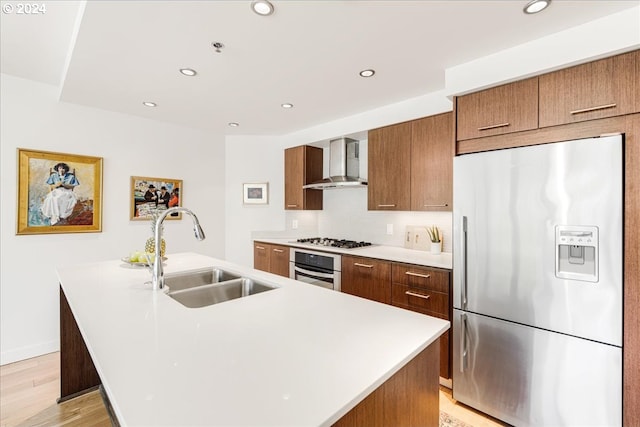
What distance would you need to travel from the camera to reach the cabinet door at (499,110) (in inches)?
71.8

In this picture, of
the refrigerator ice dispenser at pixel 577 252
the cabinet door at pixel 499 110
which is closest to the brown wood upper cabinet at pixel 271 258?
the cabinet door at pixel 499 110

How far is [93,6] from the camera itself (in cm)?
154

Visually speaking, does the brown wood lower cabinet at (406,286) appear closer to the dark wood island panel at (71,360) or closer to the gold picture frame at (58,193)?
the dark wood island panel at (71,360)

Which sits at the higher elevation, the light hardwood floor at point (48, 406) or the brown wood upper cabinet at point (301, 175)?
the brown wood upper cabinet at point (301, 175)

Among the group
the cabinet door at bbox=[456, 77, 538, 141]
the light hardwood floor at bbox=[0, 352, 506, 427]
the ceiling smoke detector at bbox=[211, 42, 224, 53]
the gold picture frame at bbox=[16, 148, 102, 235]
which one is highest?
the ceiling smoke detector at bbox=[211, 42, 224, 53]

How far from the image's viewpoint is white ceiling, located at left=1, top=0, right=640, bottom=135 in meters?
1.57

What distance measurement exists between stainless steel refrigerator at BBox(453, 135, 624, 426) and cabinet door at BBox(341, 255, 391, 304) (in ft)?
2.04

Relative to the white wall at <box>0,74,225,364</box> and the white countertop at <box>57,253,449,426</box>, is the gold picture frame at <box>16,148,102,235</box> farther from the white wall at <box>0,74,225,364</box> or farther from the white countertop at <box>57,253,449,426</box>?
the white countertop at <box>57,253,449,426</box>

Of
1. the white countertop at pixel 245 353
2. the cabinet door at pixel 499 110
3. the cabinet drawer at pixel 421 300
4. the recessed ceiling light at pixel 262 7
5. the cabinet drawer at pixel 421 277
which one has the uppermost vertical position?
the recessed ceiling light at pixel 262 7

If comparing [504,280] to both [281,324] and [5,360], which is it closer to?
[281,324]

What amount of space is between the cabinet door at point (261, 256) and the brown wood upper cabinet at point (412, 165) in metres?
1.55

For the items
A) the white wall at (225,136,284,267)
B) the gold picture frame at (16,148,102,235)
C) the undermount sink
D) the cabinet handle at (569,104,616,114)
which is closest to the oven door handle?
the white wall at (225,136,284,267)

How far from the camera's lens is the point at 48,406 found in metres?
2.10

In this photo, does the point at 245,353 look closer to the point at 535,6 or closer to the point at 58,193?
the point at 535,6
